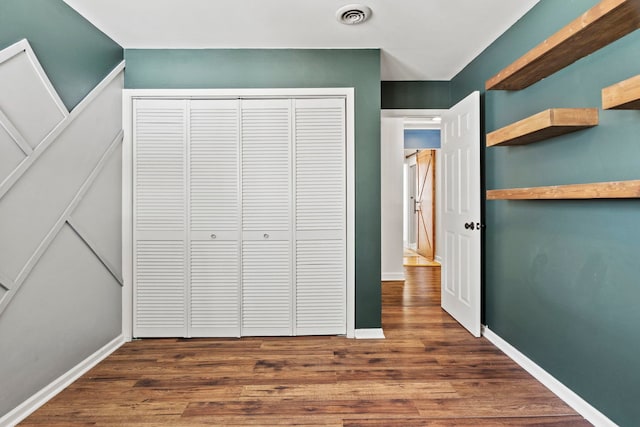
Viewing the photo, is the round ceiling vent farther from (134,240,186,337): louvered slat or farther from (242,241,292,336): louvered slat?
(134,240,186,337): louvered slat

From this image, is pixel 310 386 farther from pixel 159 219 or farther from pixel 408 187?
pixel 408 187

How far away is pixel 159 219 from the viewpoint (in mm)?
2721

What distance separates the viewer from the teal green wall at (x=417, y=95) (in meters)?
3.49

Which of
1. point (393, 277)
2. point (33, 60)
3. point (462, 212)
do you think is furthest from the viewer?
point (393, 277)

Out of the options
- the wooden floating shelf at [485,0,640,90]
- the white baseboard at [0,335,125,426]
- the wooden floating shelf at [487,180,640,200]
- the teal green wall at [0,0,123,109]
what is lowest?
the white baseboard at [0,335,125,426]

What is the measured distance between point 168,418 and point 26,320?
0.95 metres

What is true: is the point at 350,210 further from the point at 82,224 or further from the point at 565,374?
the point at 82,224

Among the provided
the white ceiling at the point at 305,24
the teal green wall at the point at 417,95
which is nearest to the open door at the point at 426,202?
the teal green wall at the point at 417,95

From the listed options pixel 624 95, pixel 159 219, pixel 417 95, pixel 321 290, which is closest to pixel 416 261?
pixel 417 95

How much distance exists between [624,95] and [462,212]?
178 cm

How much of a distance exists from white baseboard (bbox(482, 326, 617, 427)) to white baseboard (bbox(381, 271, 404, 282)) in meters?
2.12

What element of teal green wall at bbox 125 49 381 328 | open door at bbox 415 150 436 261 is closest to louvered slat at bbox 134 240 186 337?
teal green wall at bbox 125 49 381 328

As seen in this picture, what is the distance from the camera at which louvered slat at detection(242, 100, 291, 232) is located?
2723mm

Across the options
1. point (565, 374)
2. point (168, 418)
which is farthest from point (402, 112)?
point (168, 418)
